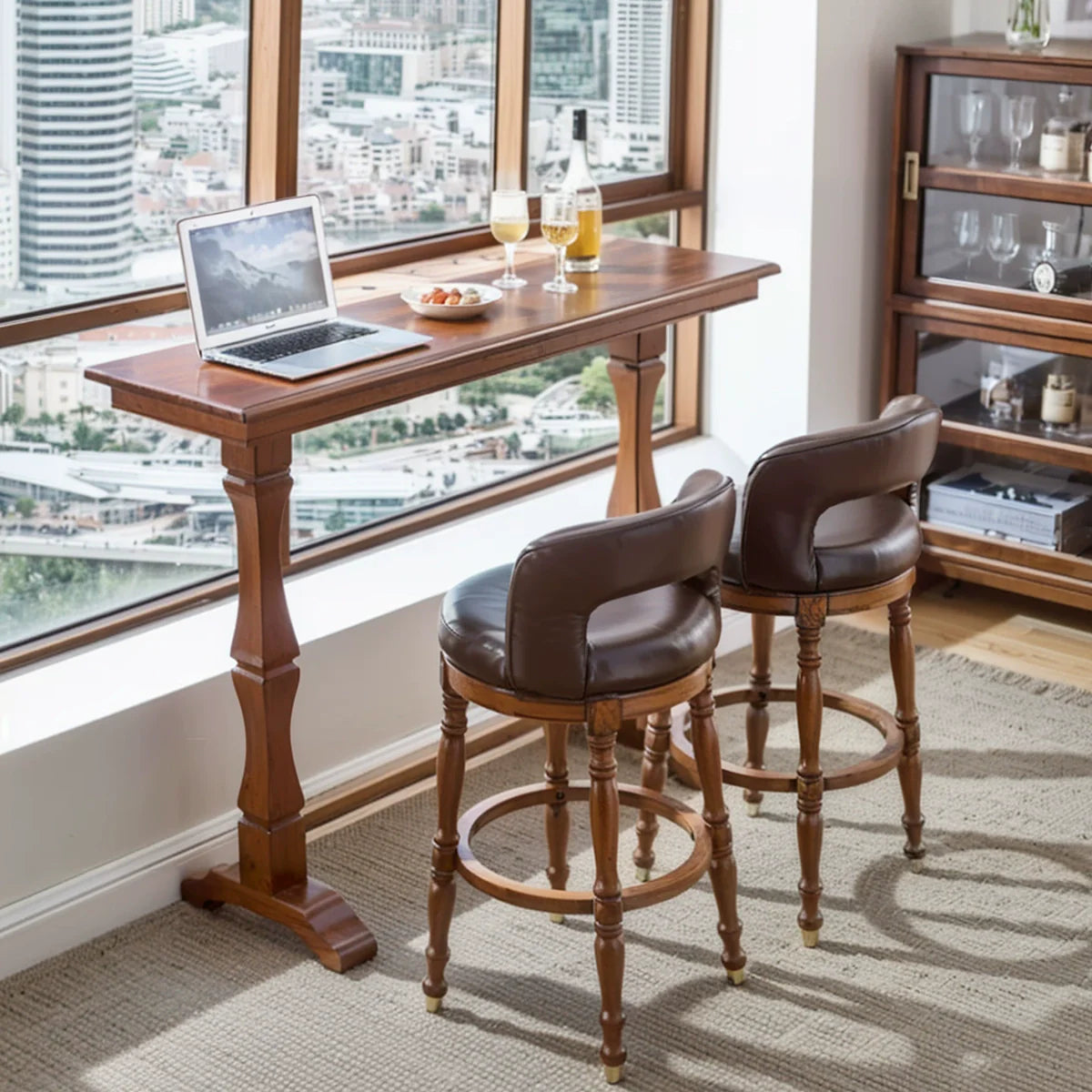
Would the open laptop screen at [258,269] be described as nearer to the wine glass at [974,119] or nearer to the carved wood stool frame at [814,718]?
the carved wood stool frame at [814,718]

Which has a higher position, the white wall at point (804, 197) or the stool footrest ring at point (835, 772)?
the white wall at point (804, 197)

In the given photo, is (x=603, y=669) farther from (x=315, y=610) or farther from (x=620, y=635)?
(x=315, y=610)

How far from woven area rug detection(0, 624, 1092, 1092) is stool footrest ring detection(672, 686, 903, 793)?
241mm

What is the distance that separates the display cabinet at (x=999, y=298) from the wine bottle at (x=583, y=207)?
45.4 inches

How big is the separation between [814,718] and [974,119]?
188 cm

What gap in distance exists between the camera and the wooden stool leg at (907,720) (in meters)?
3.18

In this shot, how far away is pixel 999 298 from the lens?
423 cm

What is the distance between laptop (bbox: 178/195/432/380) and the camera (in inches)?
112

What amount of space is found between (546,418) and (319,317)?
4.35 ft

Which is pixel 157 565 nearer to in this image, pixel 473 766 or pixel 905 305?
pixel 473 766

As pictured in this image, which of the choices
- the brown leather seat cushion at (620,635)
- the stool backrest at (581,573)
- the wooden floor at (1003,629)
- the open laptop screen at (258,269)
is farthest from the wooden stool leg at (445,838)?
the wooden floor at (1003,629)

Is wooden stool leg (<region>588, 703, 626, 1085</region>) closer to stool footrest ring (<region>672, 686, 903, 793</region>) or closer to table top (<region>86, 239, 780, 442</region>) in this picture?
stool footrest ring (<region>672, 686, 903, 793</region>)

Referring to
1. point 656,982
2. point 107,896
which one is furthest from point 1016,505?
point 107,896

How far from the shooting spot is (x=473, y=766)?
3717 millimetres
